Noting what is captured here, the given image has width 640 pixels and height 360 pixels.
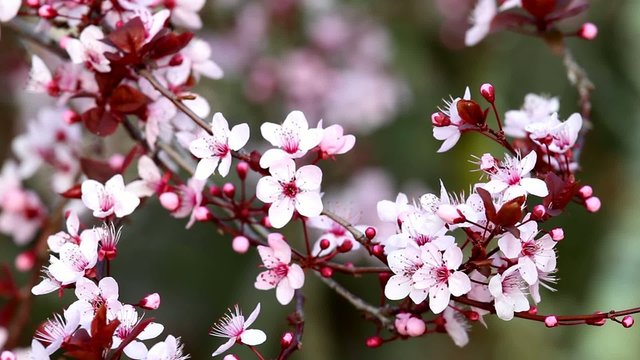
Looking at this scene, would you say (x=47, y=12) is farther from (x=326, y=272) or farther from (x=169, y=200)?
(x=326, y=272)

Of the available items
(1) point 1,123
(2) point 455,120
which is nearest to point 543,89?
(2) point 455,120

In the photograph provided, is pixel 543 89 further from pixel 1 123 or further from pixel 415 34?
pixel 1 123

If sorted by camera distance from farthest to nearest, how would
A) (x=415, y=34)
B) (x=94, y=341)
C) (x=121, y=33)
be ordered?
(x=415, y=34) < (x=121, y=33) < (x=94, y=341)

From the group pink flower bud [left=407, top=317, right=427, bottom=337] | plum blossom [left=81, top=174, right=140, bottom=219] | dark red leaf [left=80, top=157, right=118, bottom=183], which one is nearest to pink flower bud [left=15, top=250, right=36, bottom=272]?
dark red leaf [left=80, top=157, right=118, bottom=183]

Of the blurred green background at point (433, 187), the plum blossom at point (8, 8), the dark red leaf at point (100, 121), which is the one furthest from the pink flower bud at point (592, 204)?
the blurred green background at point (433, 187)

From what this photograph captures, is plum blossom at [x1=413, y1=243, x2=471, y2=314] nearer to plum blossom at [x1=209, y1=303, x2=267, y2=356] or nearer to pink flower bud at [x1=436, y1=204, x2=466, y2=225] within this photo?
pink flower bud at [x1=436, y1=204, x2=466, y2=225]

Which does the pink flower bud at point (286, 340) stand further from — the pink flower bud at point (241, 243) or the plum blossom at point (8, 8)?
the plum blossom at point (8, 8)
